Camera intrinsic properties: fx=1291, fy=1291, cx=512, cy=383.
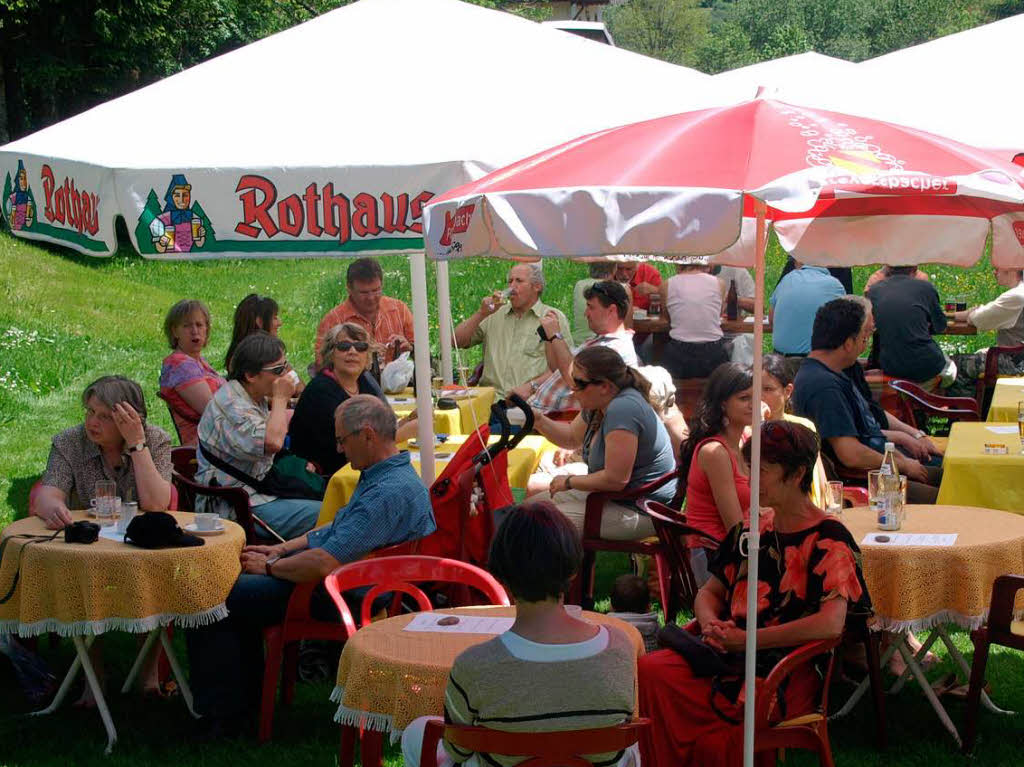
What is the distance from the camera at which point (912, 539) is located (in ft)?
15.9

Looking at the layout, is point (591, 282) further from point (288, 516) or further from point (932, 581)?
point (932, 581)

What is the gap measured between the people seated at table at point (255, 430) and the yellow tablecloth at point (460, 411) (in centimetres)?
122

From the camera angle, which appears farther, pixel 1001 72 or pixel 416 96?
pixel 1001 72

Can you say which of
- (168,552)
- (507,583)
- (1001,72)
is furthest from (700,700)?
(1001,72)

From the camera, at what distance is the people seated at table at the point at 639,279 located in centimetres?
1147

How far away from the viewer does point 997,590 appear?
15.3 feet

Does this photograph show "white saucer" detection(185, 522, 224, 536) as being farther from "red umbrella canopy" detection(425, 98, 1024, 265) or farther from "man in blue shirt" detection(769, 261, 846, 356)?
"man in blue shirt" detection(769, 261, 846, 356)

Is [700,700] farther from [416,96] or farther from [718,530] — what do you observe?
[416,96]

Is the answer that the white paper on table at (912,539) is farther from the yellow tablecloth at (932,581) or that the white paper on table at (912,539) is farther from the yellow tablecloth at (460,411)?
the yellow tablecloth at (460,411)

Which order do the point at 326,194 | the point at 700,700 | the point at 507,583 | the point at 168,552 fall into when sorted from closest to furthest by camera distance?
the point at 507,583 < the point at 700,700 < the point at 326,194 < the point at 168,552

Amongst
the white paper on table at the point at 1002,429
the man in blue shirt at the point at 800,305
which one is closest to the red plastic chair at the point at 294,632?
the white paper on table at the point at 1002,429

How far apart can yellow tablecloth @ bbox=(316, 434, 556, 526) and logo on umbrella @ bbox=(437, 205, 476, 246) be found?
84.9 inches

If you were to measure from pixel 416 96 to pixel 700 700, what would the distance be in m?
2.54

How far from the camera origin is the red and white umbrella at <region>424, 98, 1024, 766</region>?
3.17 m
